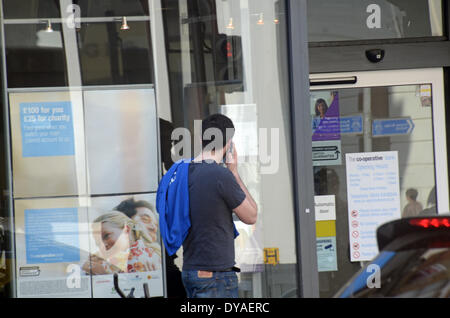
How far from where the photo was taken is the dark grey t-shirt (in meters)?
4.02

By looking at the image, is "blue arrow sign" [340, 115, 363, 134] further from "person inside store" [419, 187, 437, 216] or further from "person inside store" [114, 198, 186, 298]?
"person inside store" [114, 198, 186, 298]

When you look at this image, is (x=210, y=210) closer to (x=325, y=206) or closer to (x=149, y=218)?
(x=149, y=218)

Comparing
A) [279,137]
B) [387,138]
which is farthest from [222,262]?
[387,138]

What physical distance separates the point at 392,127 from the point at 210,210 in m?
2.22

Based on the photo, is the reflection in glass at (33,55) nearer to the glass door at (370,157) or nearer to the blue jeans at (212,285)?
the blue jeans at (212,285)

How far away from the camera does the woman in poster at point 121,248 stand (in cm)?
473

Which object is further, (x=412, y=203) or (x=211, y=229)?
(x=412, y=203)

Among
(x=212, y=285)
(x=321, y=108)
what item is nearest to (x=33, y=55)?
(x=212, y=285)

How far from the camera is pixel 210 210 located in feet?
13.2

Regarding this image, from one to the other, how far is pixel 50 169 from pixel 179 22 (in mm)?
1462

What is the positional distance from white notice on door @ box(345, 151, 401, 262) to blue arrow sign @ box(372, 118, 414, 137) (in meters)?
0.18

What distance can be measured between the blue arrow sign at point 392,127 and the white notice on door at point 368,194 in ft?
0.58

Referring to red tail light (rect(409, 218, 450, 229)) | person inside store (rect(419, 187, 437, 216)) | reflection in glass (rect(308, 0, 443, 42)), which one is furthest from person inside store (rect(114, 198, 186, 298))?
red tail light (rect(409, 218, 450, 229))
